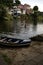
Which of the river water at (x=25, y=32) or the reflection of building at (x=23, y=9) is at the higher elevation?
the reflection of building at (x=23, y=9)

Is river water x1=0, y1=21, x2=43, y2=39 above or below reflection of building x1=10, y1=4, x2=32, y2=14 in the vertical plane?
below

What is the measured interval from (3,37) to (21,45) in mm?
2636

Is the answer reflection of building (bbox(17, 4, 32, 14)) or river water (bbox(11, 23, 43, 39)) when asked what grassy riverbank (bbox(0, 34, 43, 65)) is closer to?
river water (bbox(11, 23, 43, 39))

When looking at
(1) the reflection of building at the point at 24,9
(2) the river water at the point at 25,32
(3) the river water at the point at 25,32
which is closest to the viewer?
(2) the river water at the point at 25,32

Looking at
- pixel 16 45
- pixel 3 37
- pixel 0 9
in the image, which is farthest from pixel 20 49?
pixel 0 9

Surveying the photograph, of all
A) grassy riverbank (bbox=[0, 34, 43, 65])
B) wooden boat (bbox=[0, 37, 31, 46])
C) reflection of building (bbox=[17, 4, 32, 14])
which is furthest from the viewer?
reflection of building (bbox=[17, 4, 32, 14])

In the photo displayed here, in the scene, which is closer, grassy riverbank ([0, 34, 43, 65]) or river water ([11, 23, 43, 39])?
grassy riverbank ([0, 34, 43, 65])

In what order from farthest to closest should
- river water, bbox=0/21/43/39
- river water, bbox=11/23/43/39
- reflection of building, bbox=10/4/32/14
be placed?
1. reflection of building, bbox=10/4/32/14
2. river water, bbox=0/21/43/39
3. river water, bbox=11/23/43/39

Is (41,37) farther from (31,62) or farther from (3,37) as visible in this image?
(31,62)

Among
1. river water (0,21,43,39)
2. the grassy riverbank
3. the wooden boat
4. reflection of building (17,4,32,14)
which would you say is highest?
reflection of building (17,4,32,14)

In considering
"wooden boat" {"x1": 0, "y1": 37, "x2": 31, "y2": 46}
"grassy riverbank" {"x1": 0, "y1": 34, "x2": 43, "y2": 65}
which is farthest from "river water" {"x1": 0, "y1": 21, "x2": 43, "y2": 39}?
"grassy riverbank" {"x1": 0, "y1": 34, "x2": 43, "y2": 65}

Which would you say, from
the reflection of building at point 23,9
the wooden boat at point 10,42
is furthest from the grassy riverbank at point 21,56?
the reflection of building at point 23,9

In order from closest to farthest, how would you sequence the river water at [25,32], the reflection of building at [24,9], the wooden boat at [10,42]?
the wooden boat at [10,42] → the river water at [25,32] → the reflection of building at [24,9]

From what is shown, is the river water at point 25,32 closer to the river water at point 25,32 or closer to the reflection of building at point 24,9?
the river water at point 25,32
